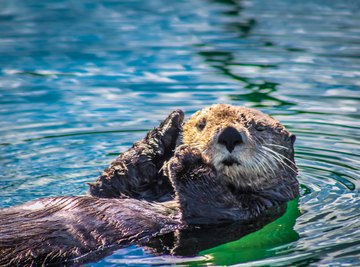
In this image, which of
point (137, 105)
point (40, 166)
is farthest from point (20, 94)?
point (40, 166)

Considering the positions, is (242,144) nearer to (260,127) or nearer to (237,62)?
(260,127)

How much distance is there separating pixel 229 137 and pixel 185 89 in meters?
3.92

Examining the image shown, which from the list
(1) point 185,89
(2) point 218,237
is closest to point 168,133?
(2) point 218,237

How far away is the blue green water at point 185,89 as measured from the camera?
6.36 meters

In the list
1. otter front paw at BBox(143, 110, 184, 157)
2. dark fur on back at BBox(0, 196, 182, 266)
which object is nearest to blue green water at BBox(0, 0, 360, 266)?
dark fur on back at BBox(0, 196, 182, 266)

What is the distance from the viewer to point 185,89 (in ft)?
32.6

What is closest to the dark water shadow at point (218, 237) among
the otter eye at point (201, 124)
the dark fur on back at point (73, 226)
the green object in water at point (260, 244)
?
the green object in water at point (260, 244)

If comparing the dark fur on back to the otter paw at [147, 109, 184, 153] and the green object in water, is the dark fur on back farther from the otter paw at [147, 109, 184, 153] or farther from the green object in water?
the otter paw at [147, 109, 184, 153]

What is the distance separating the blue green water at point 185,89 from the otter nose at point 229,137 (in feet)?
2.32

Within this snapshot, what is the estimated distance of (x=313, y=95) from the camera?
9664 mm

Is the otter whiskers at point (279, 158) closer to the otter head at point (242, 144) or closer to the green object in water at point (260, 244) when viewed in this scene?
the otter head at point (242, 144)

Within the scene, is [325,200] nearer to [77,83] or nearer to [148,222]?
[148,222]

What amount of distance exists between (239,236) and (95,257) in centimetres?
112

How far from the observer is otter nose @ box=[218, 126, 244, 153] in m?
6.07
